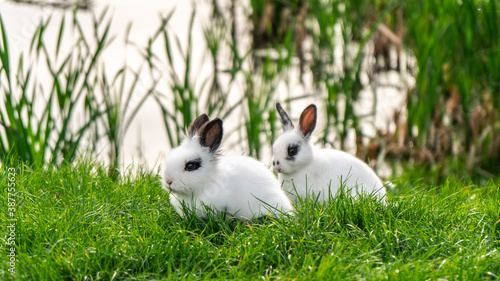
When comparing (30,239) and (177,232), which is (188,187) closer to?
(177,232)

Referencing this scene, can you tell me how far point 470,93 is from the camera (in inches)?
201

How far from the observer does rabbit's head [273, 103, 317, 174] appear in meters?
2.68

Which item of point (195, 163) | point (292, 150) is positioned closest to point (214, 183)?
point (195, 163)

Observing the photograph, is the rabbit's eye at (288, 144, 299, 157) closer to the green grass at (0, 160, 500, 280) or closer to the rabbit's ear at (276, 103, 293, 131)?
the rabbit's ear at (276, 103, 293, 131)

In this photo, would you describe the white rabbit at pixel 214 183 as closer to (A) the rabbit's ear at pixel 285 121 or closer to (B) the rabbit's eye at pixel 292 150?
(B) the rabbit's eye at pixel 292 150

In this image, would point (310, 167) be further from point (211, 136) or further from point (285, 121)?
point (211, 136)

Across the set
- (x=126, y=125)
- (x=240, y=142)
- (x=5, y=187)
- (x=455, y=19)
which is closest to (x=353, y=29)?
(x=455, y=19)

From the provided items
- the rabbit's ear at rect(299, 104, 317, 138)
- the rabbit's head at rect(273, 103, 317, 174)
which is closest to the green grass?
the rabbit's head at rect(273, 103, 317, 174)

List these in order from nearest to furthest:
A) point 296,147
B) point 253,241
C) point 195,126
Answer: point 253,241 < point 195,126 < point 296,147

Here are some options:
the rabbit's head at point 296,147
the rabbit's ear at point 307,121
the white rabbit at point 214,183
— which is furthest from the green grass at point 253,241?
the rabbit's ear at point 307,121

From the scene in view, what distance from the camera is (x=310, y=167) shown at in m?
2.73

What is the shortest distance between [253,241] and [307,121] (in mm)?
792

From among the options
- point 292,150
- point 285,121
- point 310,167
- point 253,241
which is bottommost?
point 253,241

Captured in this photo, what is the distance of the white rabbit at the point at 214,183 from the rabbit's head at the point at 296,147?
0.22m
